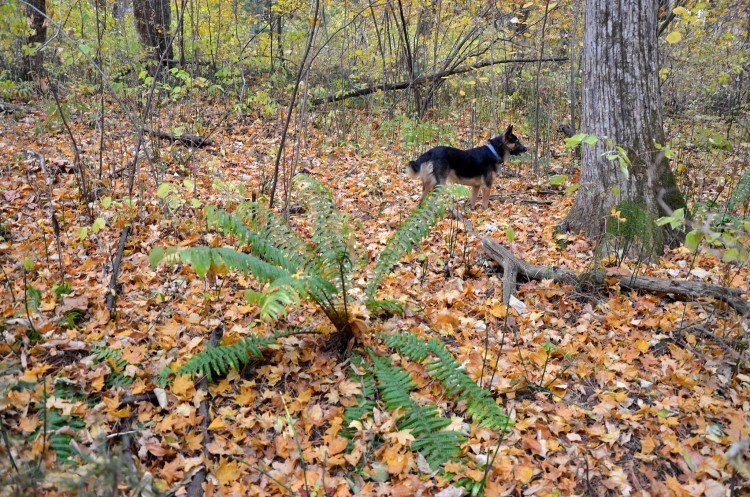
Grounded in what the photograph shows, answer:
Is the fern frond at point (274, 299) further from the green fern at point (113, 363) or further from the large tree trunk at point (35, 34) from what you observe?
the large tree trunk at point (35, 34)

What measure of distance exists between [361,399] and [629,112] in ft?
12.9

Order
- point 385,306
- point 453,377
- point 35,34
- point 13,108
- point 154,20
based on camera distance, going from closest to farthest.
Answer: point 453,377 < point 385,306 < point 13,108 < point 35,34 < point 154,20

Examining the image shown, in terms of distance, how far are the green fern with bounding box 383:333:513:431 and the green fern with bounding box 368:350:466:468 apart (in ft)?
0.53

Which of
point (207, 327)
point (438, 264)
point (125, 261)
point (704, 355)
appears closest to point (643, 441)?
point (704, 355)

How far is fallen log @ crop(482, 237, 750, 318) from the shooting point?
3.88m

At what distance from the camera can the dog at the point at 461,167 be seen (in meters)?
6.83

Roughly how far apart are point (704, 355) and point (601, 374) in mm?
721

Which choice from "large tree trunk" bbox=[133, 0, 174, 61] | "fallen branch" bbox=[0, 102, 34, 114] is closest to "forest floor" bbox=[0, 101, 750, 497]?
"fallen branch" bbox=[0, 102, 34, 114]

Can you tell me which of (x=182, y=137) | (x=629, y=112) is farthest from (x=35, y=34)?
(x=629, y=112)

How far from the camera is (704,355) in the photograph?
3406mm

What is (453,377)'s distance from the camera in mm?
3166

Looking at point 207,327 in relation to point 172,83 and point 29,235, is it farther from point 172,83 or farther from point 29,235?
point 172,83

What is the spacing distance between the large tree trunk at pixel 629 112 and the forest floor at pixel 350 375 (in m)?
0.44

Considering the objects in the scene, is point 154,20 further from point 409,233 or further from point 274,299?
point 274,299
